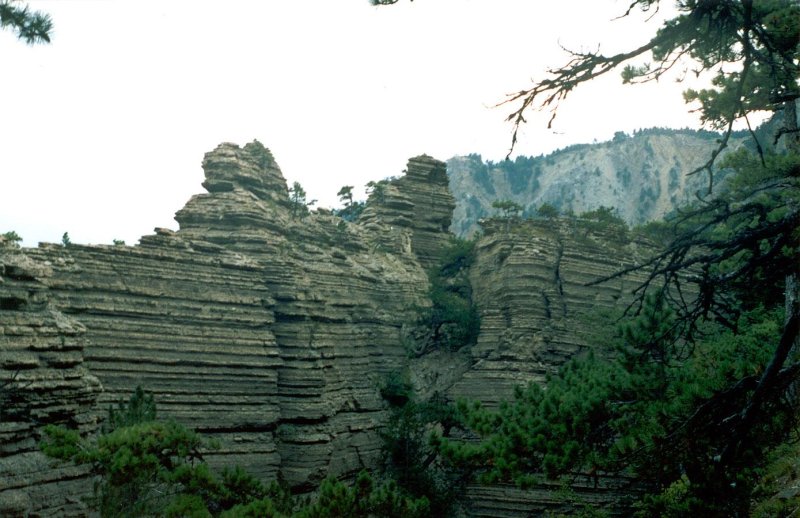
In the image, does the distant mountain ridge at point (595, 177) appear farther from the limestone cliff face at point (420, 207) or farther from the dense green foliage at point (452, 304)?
the dense green foliage at point (452, 304)

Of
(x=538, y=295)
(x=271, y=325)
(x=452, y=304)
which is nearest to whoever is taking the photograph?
(x=271, y=325)

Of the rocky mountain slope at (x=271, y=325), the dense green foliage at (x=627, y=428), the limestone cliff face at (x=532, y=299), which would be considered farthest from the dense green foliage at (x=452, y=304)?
the dense green foliage at (x=627, y=428)

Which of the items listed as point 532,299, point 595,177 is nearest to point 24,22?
point 532,299

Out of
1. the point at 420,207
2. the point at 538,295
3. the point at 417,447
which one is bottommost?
the point at 417,447

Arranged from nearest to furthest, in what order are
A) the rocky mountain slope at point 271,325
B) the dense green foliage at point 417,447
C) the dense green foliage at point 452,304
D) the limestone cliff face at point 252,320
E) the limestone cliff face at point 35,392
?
the limestone cliff face at point 35,392 < the rocky mountain slope at point 271,325 < the limestone cliff face at point 252,320 < the dense green foliage at point 417,447 < the dense green foliage at point 452,304

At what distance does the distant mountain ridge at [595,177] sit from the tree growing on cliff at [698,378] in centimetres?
13525

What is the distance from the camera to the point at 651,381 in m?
11.7

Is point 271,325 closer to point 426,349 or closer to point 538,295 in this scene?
point 426,349

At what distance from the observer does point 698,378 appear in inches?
446

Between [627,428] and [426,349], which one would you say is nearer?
[627,428]

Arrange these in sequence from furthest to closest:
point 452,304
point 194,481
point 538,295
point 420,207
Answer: point 420,207 → point 452,304 → point 538,295 → point 194,481

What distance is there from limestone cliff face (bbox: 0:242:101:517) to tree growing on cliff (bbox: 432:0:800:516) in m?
13.5

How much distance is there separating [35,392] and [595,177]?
508ft

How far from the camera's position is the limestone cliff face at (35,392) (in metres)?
19.4
